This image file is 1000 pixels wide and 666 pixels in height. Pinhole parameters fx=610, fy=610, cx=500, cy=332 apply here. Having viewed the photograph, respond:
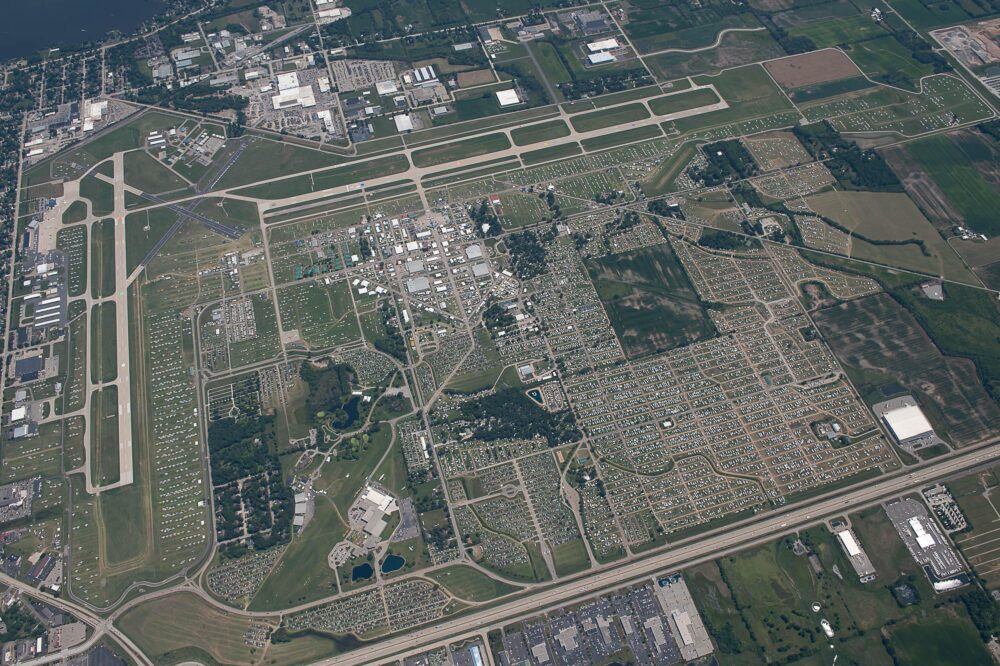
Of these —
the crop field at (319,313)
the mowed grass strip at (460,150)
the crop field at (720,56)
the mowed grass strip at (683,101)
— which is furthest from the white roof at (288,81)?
the crop field at (720,56)

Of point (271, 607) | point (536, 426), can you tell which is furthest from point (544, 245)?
point (271, 607)

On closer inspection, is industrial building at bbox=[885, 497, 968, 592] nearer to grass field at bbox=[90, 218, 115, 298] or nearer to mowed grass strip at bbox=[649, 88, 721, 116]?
mowed grass strip at bbox=[649, 88, 721, 116]

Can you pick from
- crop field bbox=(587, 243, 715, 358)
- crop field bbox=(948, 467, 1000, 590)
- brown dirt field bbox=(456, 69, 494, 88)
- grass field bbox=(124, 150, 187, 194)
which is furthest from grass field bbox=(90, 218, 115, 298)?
crop field bbox=(948, 467, 1000, 590)

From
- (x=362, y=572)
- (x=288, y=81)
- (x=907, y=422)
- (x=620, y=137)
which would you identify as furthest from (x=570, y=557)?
(x=288, y=81)

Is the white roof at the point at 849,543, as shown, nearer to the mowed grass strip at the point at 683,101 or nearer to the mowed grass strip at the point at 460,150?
the mowed grass strip at the point at 683,101

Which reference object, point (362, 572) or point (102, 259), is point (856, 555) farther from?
point (102, 259)

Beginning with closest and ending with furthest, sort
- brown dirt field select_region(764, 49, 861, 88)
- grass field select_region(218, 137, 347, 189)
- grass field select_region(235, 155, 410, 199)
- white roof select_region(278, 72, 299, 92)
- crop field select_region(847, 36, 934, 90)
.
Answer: grass field select_region(235, 155, 410, 199) → grass field select_region(218, 137, 347, 189) → white roof select_region(278, 72, 299, 92) → brown dirt field select_region(764, 49, 861, 88) → crop field select_region(847, 36, 934, 90)
